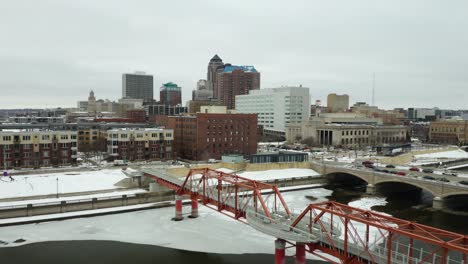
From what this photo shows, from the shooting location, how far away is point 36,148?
8131 centimetres

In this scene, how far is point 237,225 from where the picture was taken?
49.1 metres

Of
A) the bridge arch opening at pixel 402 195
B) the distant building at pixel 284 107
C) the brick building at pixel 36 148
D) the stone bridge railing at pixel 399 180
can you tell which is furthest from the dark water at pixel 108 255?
the distant building at pixel 284 107

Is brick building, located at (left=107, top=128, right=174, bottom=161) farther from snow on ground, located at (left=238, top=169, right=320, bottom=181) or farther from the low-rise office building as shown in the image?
snow on ground, located at (left=238, top=169, right=320, bottom=181)

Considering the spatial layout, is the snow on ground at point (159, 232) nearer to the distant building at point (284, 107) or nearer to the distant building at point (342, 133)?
the distant building at point (342, 133)

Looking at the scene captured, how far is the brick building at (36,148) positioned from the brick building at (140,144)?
8.72m

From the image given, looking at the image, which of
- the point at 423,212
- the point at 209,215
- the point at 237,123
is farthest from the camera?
the point at 237,123

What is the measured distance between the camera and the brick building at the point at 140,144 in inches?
3575

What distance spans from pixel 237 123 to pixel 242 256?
6600cm

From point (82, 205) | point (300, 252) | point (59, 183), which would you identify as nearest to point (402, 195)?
point (300, 252)

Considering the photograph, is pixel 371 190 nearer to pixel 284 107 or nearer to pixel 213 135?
pixel 213 135

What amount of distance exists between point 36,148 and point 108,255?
169ft

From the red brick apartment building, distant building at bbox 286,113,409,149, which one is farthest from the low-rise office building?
distant building at bbox 286,113,409,149

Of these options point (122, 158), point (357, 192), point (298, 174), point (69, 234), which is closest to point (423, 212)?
point (357, 192)

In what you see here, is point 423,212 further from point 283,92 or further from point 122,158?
point 283,92
